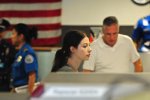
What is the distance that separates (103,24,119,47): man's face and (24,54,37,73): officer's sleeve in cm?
87

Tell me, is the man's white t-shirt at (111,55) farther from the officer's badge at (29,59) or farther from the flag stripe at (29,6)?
the flag stripe at (29,6)

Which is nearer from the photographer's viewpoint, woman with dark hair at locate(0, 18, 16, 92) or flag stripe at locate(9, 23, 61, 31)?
woman with dark hair at locate(0, 18, 16, 92)

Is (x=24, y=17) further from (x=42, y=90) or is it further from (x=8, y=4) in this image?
(x=42, y=90)

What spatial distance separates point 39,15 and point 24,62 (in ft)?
6.69

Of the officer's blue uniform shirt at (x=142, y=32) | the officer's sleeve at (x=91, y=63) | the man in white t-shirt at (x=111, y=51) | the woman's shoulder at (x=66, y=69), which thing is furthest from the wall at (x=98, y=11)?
the woman's shoulder at (x=66, y=69)

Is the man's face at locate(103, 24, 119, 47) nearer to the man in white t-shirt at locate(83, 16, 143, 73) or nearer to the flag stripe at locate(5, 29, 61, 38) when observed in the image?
the man in white t-shirt at locate(83, 16, 143, 73)

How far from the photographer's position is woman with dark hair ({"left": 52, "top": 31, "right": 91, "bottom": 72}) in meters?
2.16

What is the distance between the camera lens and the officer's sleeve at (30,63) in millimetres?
3564

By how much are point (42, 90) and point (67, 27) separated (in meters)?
4.94

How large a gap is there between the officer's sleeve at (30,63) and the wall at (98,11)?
1952 mm

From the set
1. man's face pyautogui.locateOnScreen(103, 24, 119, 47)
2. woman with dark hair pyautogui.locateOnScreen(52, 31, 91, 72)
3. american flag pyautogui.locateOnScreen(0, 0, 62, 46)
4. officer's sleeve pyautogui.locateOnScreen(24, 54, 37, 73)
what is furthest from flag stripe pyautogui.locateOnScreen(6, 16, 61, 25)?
woman with dark hair pyautogui.locateOnScreen(52, 31, 91, 72)

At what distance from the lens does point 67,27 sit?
18.0 feet

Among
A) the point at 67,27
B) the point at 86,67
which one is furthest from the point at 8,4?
the point at 86,67

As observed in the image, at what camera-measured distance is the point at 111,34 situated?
308 cm
